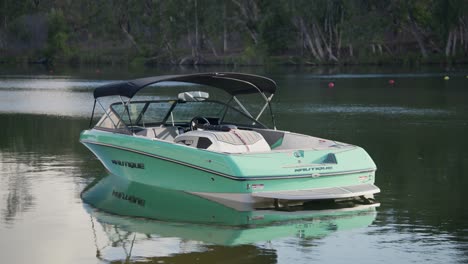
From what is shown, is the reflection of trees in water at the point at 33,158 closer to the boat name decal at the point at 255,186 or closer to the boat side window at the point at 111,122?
the boat side window at the point at 111,122

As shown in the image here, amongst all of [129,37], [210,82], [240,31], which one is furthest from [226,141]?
[129,37]

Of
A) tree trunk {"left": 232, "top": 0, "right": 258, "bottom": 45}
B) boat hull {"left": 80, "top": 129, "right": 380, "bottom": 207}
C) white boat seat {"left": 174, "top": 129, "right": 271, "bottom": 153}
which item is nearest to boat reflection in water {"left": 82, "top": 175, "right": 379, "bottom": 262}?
boat hull {"left": 80, "top": 129, "right": 380, "bottom": 207}

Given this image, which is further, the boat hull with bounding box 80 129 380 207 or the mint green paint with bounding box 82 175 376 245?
the boat hull with bounding box 80 129 380 207

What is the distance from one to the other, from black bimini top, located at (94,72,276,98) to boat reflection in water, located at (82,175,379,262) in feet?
7.72

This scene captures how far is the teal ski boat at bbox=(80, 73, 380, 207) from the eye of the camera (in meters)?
16.1

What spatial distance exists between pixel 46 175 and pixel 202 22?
81.9 meters

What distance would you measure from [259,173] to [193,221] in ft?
4.53

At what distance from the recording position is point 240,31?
10300cm

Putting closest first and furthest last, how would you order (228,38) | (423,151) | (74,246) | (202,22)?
1. (74,246)
2. (423,151)
3. (202,22)
4. (228,38)

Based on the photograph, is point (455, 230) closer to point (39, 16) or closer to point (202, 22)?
point (202, 22)

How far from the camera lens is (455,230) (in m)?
14.7

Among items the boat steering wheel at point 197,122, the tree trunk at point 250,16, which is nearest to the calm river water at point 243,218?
the boat steering wheel at point 197,122

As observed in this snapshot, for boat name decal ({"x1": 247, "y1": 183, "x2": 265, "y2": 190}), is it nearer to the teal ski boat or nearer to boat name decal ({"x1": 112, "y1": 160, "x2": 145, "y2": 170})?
the teal ski boat

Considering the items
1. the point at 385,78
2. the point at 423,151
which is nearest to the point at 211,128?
the point at 423,151
